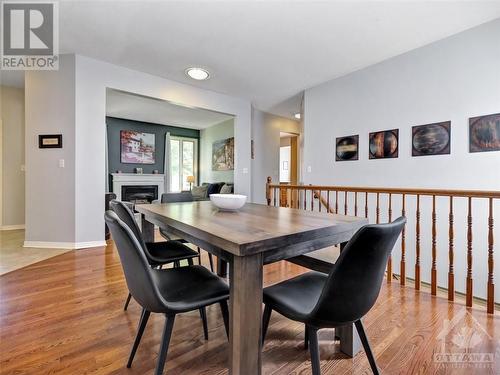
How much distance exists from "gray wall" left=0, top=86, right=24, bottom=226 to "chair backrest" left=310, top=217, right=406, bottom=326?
5853 millimetres

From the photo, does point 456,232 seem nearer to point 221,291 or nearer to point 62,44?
point 221,291

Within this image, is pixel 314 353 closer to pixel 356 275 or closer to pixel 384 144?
pixel 356 275

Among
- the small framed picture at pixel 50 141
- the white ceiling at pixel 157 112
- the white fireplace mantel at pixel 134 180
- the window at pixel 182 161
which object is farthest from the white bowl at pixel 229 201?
the window at pixel 182 161

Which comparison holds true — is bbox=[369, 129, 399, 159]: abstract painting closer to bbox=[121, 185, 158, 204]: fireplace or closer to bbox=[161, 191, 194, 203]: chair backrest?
bbox=[161, 191, 194, 203]: chair backrest

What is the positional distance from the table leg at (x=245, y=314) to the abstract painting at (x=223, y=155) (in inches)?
229

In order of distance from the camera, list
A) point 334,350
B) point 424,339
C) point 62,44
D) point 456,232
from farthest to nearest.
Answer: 1. point 62,44
2. point 456,232
3. point 424,339
4. point 334,350

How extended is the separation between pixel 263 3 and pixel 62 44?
2561mm

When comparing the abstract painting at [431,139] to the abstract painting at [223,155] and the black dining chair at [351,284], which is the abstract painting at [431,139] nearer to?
the black dining chair at [351,284]

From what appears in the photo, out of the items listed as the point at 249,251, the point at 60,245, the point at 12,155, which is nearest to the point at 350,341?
the point at 249,251

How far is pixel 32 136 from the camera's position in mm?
3479

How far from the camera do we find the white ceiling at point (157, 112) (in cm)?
514

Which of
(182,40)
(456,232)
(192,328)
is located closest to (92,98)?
(182,40)

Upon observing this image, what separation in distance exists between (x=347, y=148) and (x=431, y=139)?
3.77 ft

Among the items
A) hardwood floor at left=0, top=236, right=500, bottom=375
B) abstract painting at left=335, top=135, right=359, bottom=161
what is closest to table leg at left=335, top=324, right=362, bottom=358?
hardwood floor at left=0, top=236, right=500, bottom=375
